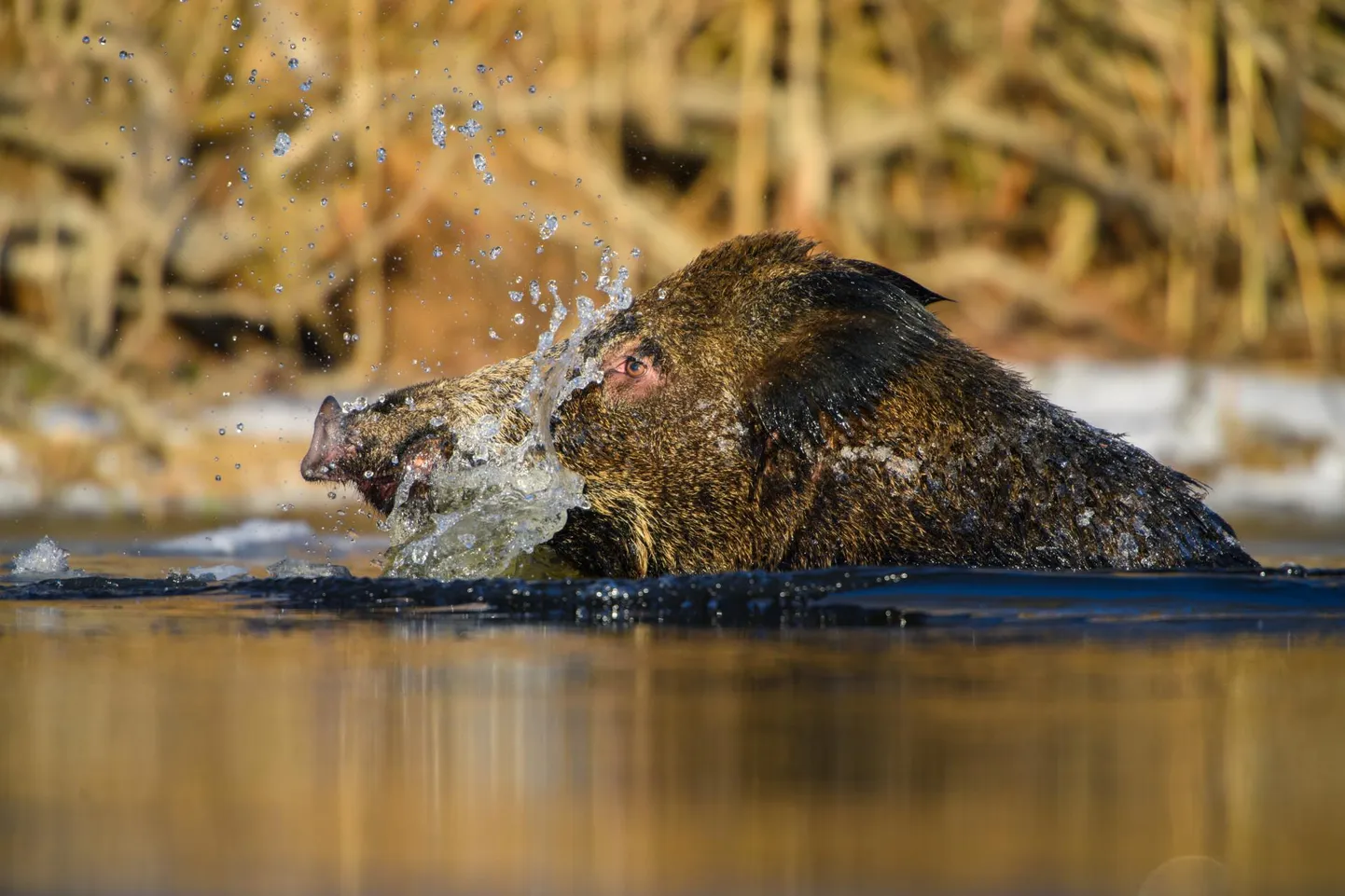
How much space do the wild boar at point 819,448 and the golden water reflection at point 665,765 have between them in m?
0.98

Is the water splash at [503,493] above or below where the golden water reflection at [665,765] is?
above

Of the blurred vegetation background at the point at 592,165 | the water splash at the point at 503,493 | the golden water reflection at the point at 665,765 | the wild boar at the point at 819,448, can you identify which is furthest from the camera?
the blurred vegetation background at the point at 592,165

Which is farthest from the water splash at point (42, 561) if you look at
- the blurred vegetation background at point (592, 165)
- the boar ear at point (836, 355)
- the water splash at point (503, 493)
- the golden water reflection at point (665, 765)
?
the blurred vegetation background at point (592, 165)

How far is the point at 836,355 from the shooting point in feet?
18.8

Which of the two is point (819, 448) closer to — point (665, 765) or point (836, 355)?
point (836, 355)

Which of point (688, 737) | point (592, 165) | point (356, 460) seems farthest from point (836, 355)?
point (592, 165)

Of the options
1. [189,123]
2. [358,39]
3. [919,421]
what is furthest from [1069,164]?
[919,421]

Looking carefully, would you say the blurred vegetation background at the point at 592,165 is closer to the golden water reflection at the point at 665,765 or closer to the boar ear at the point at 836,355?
the boar ear at the point at 836,355

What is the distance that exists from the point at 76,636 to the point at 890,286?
8.25 feet

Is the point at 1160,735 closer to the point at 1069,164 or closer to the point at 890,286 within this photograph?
the point at 890,286

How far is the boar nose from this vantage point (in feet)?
20.5

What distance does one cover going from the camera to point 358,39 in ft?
39.4

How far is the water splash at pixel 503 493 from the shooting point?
238 inches

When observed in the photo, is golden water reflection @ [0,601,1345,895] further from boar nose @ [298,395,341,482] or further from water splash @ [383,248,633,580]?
boar nose @ [298,395,341,482]
